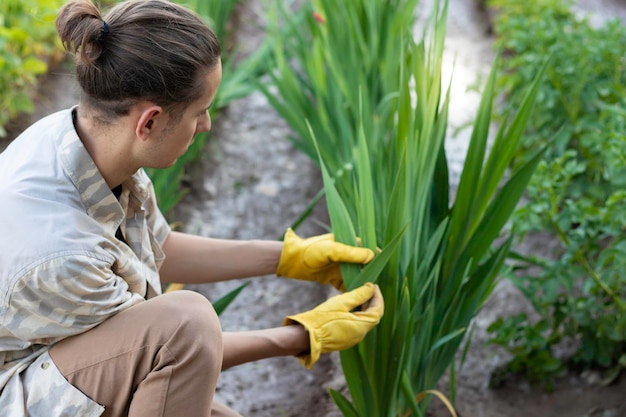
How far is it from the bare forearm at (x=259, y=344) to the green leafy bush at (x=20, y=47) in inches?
51.0

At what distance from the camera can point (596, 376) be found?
76.2 inches

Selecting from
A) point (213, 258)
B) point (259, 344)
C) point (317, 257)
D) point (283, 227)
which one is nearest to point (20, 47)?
point (283, 227)

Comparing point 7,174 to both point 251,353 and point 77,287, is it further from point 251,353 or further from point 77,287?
point 251,353

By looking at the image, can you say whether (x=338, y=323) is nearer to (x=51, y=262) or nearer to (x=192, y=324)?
(x=192, y=324)

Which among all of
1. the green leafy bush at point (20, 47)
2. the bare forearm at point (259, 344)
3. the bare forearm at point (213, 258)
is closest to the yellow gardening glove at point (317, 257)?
the bare forearm at point (213, 258)

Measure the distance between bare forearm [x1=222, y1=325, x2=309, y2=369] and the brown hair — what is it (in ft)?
1.25

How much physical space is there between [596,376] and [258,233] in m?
1.07

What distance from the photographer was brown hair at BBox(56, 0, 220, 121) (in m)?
1.20

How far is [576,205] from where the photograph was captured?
1.78 m

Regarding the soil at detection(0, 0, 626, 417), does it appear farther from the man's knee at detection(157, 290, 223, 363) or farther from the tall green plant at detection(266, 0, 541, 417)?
the man's knee at detection(157, 290, 223, 363)

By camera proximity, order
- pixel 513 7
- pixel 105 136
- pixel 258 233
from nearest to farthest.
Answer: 1. pixel 105 136
2. pixel 258 233
3. pixel 513 7

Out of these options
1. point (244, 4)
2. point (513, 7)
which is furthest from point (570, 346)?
point (244, 4)

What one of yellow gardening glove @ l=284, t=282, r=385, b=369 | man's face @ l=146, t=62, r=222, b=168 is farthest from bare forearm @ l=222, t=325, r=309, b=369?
man's face @ l=146, t=62, r=222, b=168

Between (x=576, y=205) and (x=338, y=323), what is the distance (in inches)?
27.0
